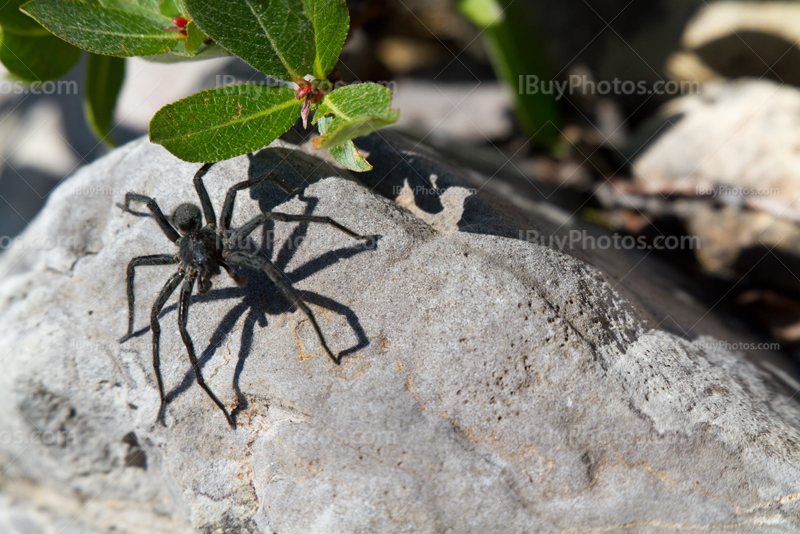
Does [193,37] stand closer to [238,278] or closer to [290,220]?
[290,220]

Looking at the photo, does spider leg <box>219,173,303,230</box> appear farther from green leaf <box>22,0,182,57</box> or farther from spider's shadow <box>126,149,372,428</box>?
green leaf <box>22,0,182,57</box>

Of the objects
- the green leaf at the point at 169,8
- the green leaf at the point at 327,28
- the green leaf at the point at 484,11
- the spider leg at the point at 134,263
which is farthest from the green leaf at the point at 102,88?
the green leaf at the point at 484,11

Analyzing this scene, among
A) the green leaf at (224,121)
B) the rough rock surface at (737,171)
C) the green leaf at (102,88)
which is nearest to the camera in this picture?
the green leaf at (224,121)

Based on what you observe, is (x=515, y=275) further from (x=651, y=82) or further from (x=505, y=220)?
(x=651, y=82)

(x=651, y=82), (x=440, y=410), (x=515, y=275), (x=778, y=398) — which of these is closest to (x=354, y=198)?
(x=515, y=275)

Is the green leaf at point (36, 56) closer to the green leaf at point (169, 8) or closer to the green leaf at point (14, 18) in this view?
the green leaf at point (14, 18)

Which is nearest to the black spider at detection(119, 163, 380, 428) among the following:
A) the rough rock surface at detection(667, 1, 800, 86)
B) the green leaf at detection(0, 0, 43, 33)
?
the green leaf at detection(0, 0, 43, 33)

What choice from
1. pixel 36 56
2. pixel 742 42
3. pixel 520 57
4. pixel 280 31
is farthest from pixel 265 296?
pixel 742 42
